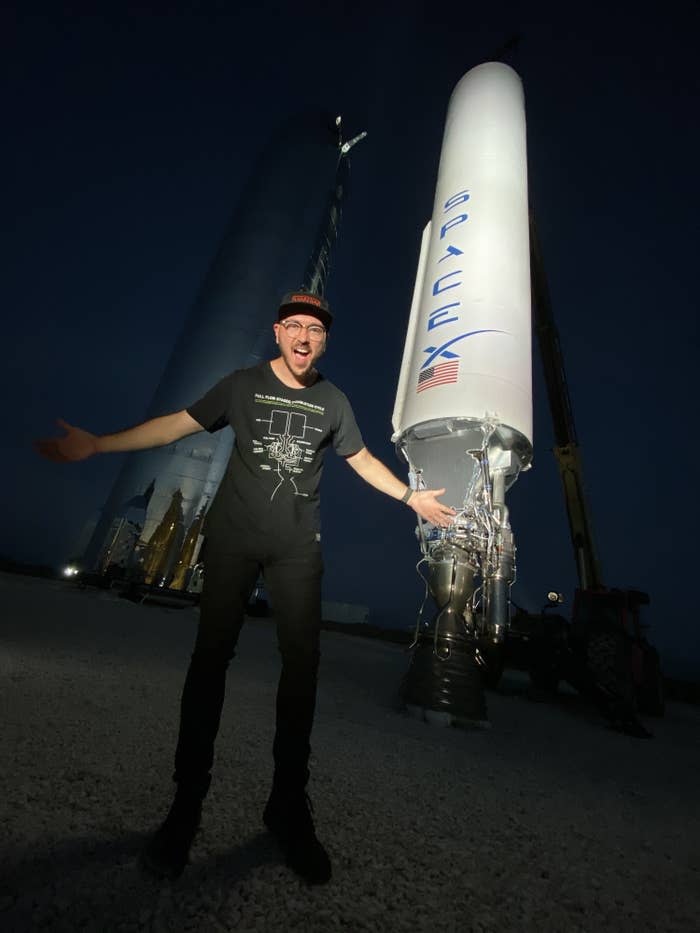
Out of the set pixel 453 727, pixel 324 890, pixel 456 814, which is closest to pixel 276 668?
pixel 453 727

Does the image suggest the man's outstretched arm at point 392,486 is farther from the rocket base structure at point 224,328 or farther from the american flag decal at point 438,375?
the rocket base structure at point 224,328

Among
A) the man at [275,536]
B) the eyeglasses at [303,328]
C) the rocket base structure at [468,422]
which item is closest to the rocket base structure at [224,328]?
the rocket base structure at [468,422]

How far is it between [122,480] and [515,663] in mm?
21586

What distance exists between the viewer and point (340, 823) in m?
1.78

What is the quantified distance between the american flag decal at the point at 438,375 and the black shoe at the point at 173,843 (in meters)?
4.08

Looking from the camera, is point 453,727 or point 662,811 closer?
point 662,811

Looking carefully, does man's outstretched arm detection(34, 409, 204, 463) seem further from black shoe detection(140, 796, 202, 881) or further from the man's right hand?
black shoe detection(140, 796, 202, 881)

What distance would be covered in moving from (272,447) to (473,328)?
3589 millimetres

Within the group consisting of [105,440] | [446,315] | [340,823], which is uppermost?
[446,315]

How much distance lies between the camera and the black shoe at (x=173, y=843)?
4.24 ft

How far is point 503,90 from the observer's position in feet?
23.4

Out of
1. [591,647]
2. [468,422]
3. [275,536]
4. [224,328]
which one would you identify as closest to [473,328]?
[468,422]

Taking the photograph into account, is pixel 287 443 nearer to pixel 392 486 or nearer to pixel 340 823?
pixel 392 486

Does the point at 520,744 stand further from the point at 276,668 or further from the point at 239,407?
the point at 239,407
